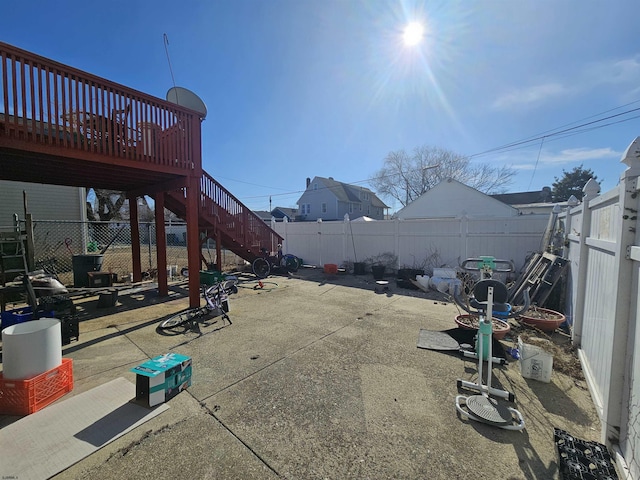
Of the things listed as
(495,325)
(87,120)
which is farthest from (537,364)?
(87,120)

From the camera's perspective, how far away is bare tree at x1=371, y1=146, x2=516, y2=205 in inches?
1008


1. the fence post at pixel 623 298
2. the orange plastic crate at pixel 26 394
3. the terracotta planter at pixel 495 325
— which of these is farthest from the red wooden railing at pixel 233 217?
the fence post at pixel 623 298

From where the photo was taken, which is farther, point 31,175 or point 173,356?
point 31,175

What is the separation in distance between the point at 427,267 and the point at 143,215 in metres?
26.2

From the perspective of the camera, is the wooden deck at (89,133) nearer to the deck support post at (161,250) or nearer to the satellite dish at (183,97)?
the deck support post at (161,250)

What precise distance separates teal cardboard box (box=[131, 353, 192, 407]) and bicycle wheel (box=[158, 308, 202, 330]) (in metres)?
1.86

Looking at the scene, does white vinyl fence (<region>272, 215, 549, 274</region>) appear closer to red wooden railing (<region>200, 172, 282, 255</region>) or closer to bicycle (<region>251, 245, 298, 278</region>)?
bicycle (<region>251, 245, 298, 278</region>)

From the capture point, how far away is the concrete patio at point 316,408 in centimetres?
179

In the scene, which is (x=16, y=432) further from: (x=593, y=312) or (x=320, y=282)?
(x=320, y=282)

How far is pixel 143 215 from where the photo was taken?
25328 millimetres

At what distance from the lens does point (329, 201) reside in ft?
99.0

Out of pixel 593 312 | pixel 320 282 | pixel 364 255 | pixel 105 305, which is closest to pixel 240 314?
pixel 105 305

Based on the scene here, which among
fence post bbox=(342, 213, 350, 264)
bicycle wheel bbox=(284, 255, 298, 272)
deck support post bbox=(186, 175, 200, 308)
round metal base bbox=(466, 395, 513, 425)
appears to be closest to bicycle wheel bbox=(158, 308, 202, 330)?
deck support post bbox=(186, 175, 200, 308)

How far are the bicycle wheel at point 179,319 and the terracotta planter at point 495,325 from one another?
4.24 m
